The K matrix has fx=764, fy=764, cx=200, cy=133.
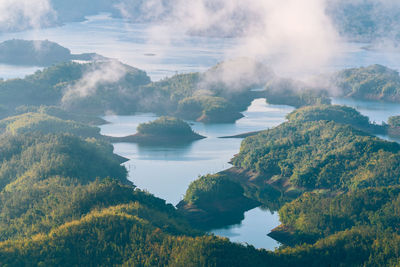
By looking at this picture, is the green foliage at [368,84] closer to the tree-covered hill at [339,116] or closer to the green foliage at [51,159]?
the tree-covered hill at [339,116]

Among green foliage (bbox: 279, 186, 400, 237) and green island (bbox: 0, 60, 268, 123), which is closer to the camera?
green foliage (bbox: 279, 186, 400, 237)

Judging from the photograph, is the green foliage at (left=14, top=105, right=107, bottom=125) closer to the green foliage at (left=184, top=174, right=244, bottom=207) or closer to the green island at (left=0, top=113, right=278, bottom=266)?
the green island at (left=0, top=113, right=278, bottom=266)

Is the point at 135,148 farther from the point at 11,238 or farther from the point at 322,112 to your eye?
the point at 11,238

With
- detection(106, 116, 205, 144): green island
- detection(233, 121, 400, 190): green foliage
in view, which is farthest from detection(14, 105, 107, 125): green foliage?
detection(233, 121, 400, 190): green foliage

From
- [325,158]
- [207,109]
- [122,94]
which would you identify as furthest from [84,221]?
[122,94]

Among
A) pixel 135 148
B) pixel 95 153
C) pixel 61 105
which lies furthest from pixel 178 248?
pixel 61 105

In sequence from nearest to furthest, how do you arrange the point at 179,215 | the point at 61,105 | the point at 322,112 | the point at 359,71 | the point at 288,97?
the point at 179,215
the point at 322,112
the point at 61,105
the point at 288,97
the point at 359,71

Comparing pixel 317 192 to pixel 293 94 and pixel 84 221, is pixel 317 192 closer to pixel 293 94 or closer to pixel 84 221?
pixel 84 221
